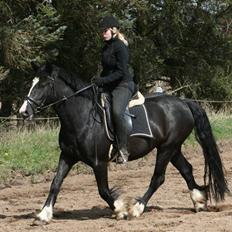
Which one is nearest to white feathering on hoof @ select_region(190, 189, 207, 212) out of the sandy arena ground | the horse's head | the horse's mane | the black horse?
the black horse

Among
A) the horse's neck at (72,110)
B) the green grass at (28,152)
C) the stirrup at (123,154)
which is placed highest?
the horse's neck at (72,110)

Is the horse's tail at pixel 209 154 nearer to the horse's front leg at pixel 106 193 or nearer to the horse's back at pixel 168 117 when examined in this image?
the horse's back at pixel 168 117

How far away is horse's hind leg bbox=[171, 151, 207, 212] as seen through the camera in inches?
328

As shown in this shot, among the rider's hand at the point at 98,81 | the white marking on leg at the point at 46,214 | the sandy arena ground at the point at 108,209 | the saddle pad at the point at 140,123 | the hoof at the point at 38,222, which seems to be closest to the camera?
the sandy arena ground at the point at 108,209

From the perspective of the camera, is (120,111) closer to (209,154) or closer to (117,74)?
(117,74)

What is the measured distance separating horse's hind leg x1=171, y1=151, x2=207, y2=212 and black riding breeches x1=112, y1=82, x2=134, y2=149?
132 cm

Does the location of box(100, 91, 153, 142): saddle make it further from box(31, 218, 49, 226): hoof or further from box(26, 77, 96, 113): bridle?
box(31, 218, 49, 226): hoof

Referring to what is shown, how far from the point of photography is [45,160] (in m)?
12.2

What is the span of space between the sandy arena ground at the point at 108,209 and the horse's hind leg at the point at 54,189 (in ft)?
0.43

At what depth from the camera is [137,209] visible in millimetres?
7926

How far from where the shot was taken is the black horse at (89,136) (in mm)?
7680

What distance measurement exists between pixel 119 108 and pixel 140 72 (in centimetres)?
1587

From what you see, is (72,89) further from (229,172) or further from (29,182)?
(229,172)

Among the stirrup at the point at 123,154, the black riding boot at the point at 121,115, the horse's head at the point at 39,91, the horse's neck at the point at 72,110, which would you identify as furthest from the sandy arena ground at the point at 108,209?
the horse's head at the point at 39,91
